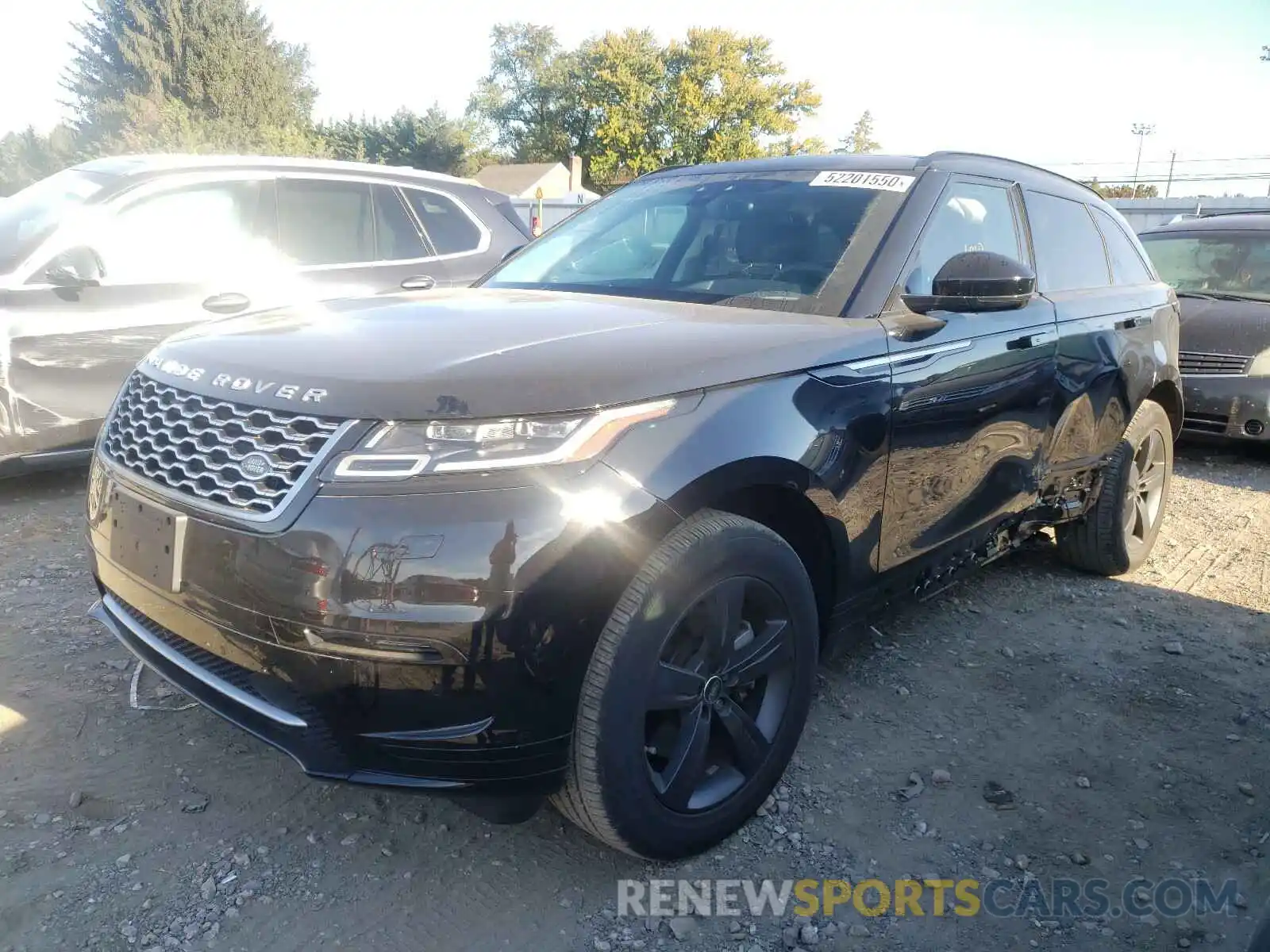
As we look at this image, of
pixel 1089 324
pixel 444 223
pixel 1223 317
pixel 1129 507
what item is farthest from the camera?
pixel 1223 317

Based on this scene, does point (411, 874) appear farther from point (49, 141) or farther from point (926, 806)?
point (49, 141)

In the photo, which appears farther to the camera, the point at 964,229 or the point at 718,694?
the point at 964,229

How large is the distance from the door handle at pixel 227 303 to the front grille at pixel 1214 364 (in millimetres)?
6263

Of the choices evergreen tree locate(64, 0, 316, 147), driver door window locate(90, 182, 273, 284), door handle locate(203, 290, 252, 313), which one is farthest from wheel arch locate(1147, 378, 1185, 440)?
evergreen tree locate(64, 0, 316, 147)

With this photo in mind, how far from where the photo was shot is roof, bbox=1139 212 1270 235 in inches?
289

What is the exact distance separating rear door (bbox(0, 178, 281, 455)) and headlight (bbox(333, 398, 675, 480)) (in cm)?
349

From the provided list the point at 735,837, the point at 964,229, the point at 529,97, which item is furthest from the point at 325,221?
the point at 529,97

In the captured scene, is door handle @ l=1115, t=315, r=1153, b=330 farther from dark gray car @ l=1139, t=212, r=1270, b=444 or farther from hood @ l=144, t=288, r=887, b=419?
dark gray car @ l=1139, t=212, r=1270, b=444

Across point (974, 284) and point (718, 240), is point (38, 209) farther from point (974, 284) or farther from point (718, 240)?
point (974, 284)

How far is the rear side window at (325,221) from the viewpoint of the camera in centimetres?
521

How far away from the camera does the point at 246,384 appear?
6.36 feet

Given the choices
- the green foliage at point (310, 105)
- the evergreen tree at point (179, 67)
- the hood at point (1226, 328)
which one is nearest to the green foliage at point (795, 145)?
the green foliage at point (310, 105)

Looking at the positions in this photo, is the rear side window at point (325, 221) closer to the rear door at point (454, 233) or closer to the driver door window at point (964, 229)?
the rear door at point (454, 233)

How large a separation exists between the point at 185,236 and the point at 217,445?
3.53 metres
